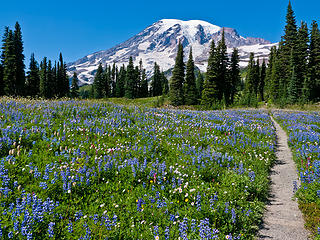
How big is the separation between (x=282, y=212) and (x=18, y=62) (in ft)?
217

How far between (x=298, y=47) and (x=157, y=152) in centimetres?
5651

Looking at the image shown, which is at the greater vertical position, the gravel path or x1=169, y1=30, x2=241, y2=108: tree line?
x1=169, y1=30, x2=241, y2=108: tree line

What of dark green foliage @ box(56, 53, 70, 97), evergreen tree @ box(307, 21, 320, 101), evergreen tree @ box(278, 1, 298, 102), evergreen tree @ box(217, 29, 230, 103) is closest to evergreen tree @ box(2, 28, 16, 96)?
dark green foliage @ box(56, 53, 70, 97)

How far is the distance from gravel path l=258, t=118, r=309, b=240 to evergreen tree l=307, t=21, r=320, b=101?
49876mm

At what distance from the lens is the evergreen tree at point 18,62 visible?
54.6 m

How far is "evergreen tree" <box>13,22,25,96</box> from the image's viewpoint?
54553 millimetres

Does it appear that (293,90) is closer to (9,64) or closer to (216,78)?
(216,78)

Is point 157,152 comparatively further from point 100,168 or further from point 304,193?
point 304,193

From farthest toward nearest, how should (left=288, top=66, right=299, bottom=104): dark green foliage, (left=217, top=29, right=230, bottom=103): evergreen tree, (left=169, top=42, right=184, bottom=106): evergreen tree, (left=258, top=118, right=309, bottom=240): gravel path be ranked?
(left=169, top=42, right=184, bottom=106): evergreen tree, (left=217, top=29, right=230, bottom=103): evergreen tree, (left=288, top=66, right=299, bottom=104): dark green foliage, (left=258, top=118, right=309, bottom=240): gravel path

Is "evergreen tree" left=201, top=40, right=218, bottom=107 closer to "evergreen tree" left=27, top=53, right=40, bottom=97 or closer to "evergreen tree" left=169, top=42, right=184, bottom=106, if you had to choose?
"evergreen tree" left=169, top=42, right=184, bottom=106

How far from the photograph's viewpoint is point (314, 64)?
5222 centimetres

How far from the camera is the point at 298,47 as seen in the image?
50.1m

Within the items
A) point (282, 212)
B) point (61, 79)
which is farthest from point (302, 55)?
point (61, 79)

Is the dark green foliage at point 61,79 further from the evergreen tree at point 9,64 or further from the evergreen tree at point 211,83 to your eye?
the evergreen tree at point 211,83
